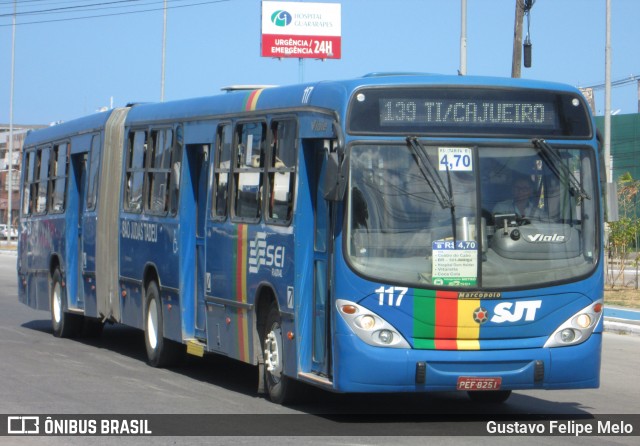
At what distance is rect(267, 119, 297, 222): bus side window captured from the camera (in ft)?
39.0

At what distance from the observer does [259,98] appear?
13.0 metres

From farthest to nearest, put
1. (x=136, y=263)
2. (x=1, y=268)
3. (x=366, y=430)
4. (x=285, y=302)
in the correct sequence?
1. (x=1, y=268)
2. (x=136, y=263)
3. (x=285, y=302)
4. (x=366, y=430)

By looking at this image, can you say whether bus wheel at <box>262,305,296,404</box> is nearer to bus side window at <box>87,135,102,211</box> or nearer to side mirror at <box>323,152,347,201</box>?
side mirror at <box>323,152,347,201</box>

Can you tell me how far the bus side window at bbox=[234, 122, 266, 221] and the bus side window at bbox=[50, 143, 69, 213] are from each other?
7061 millimetres

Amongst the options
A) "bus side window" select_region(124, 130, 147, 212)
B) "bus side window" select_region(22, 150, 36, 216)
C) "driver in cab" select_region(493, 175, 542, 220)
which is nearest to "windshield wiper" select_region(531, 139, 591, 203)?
"driver in cab" select_region(493, 175, 542, 220)

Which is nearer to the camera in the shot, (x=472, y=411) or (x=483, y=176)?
(x=483, y=176)

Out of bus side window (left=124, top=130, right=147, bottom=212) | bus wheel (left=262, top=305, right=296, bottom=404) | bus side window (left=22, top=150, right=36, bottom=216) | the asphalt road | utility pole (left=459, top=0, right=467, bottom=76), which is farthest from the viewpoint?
utility pole (left=459, top=0, right=467, bottom=76)

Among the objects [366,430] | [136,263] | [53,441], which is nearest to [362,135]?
[366,430]

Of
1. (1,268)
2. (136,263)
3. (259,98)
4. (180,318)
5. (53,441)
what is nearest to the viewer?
(53,441)

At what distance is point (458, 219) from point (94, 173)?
8.92m

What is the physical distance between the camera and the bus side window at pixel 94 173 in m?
18.3

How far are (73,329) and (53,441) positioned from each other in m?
10.0

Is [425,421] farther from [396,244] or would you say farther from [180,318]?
[180,318]

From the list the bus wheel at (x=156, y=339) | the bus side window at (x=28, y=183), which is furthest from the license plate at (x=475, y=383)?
the bus side window at (x=28, y=183)
